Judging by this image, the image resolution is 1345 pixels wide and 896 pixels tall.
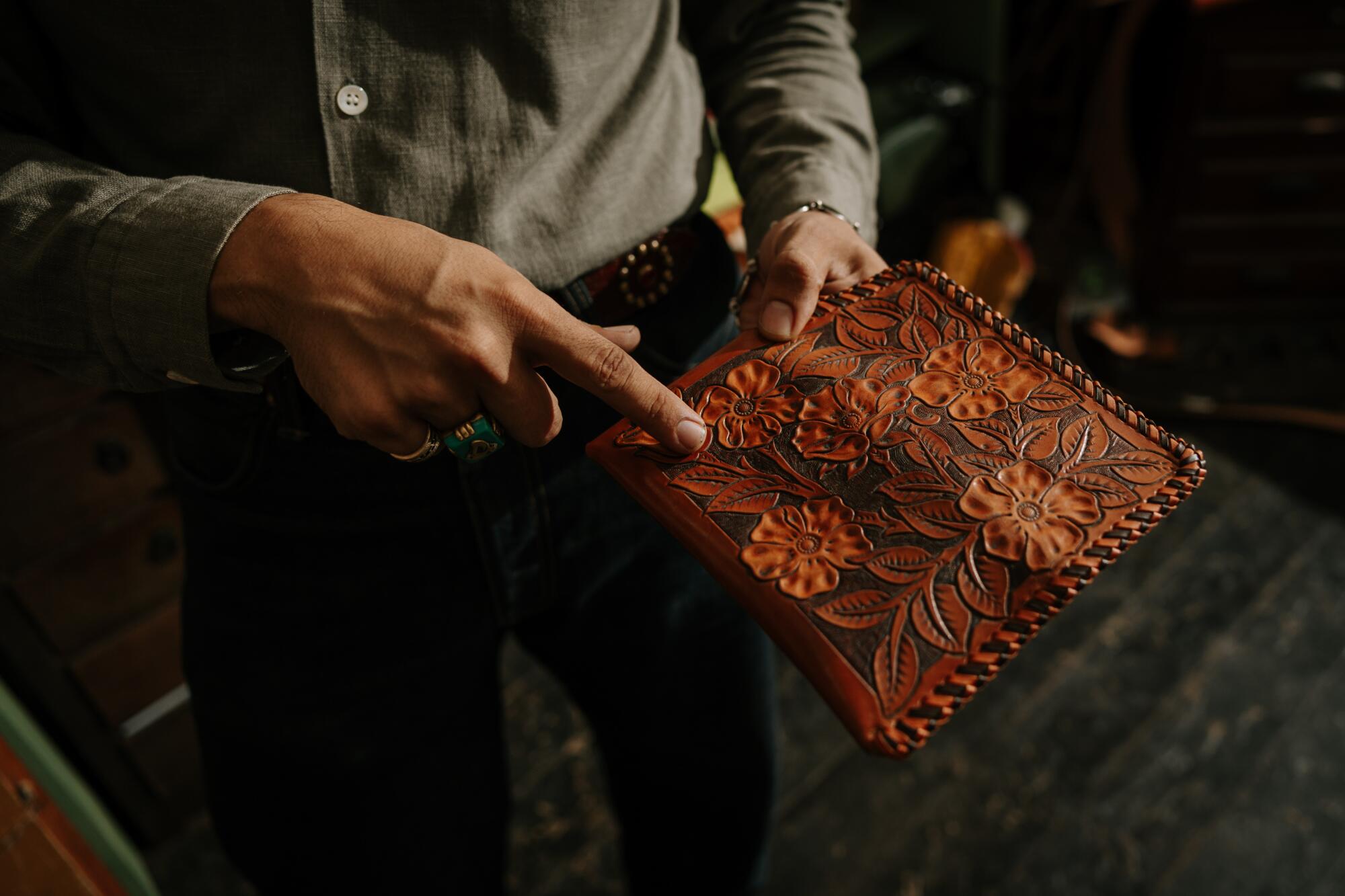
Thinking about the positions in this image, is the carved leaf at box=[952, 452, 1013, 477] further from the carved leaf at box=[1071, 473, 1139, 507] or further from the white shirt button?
the white shirt button

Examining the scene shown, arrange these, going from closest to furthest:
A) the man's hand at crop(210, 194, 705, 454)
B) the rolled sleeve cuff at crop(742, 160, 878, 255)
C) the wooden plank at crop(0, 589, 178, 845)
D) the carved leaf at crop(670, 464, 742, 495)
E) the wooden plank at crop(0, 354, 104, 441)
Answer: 1. the man's hand at crop(210, 194, 705, 454)
2. the carved leaf at crop(670, 464, 742, 495)
3. the rolled sleeve cuff at crop(742, 160, 878, 255)
4. the wooden plank at crop(0, 354, 104, 441)
5. the wooden plank at crop(0, 589, 178, 845)

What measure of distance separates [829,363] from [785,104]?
0.82ft

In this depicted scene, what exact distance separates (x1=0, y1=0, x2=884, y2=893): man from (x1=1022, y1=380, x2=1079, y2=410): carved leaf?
0.53ft

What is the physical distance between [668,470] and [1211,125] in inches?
76.7

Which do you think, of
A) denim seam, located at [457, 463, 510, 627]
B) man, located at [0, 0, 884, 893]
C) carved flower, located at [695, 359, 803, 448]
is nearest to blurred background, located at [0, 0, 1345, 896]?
man, located at [0, 0, 884, 893]

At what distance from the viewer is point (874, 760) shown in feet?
4.65

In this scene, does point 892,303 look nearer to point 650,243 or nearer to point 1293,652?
point 650,243

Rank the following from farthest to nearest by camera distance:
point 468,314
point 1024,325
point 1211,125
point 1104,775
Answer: point 1024,325, point 1211,125, point 1104,775, point 468,314

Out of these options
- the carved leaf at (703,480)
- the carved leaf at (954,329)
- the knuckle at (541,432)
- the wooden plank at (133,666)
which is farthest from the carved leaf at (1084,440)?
the wooden plank at (133,666)

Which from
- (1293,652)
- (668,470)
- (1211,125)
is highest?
(668,470)

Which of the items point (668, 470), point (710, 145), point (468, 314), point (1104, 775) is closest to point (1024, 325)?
Answer: point (1104, 775)

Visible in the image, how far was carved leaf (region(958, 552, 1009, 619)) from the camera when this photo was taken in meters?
0.49

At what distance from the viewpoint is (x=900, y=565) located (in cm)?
51

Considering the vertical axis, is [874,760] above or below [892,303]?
below
